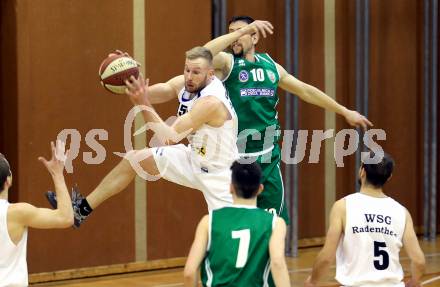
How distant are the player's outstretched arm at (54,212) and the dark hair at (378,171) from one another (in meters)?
1.94

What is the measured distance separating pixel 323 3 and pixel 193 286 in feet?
25.4

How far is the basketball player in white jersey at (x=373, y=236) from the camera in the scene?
6.48m

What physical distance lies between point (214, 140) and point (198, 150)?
Result: 162 millimetres

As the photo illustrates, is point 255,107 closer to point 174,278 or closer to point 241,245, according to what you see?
point 174,278

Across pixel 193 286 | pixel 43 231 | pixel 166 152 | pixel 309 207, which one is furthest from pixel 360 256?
pixel 309 207

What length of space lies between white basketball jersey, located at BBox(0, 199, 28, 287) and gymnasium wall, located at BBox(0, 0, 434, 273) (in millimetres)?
4303

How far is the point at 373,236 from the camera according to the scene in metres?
Result: 6.48

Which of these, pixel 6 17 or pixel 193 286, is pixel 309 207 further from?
pixel 193 286

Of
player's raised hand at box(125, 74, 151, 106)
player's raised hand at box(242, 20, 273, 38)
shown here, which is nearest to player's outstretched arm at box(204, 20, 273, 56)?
player's raised hand at box(242, 20, 273, 38)

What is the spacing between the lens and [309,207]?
12984mm

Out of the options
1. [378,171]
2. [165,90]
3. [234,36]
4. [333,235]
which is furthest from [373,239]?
[165,90]

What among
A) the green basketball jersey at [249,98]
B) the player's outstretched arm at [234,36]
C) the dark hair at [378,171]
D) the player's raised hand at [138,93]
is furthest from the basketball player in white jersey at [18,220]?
the green basketball jersey at [249,98]

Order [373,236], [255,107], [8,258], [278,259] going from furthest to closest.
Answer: [255,107] < [373,236] < [8,258] < [278,259]

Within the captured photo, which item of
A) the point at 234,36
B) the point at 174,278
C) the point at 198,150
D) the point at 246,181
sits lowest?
the point at 174,278
